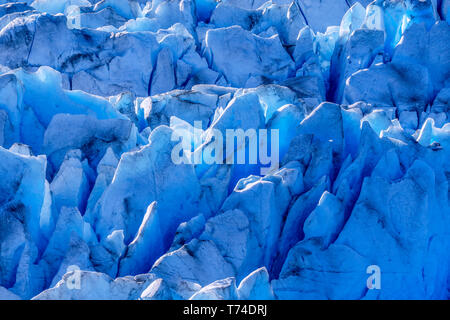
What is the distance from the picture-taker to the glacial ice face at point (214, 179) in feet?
26.8

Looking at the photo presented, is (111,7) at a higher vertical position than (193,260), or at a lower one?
higher

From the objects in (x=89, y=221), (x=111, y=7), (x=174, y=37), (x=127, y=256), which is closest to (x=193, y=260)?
(x=127, y=256)

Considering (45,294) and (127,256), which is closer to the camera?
(45,294)

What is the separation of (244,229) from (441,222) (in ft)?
8.79

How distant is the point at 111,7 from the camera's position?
16578mm

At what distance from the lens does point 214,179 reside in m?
9.49

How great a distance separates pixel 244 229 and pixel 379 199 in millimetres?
1821

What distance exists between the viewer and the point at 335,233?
891 cm

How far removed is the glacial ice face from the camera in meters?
8.17
